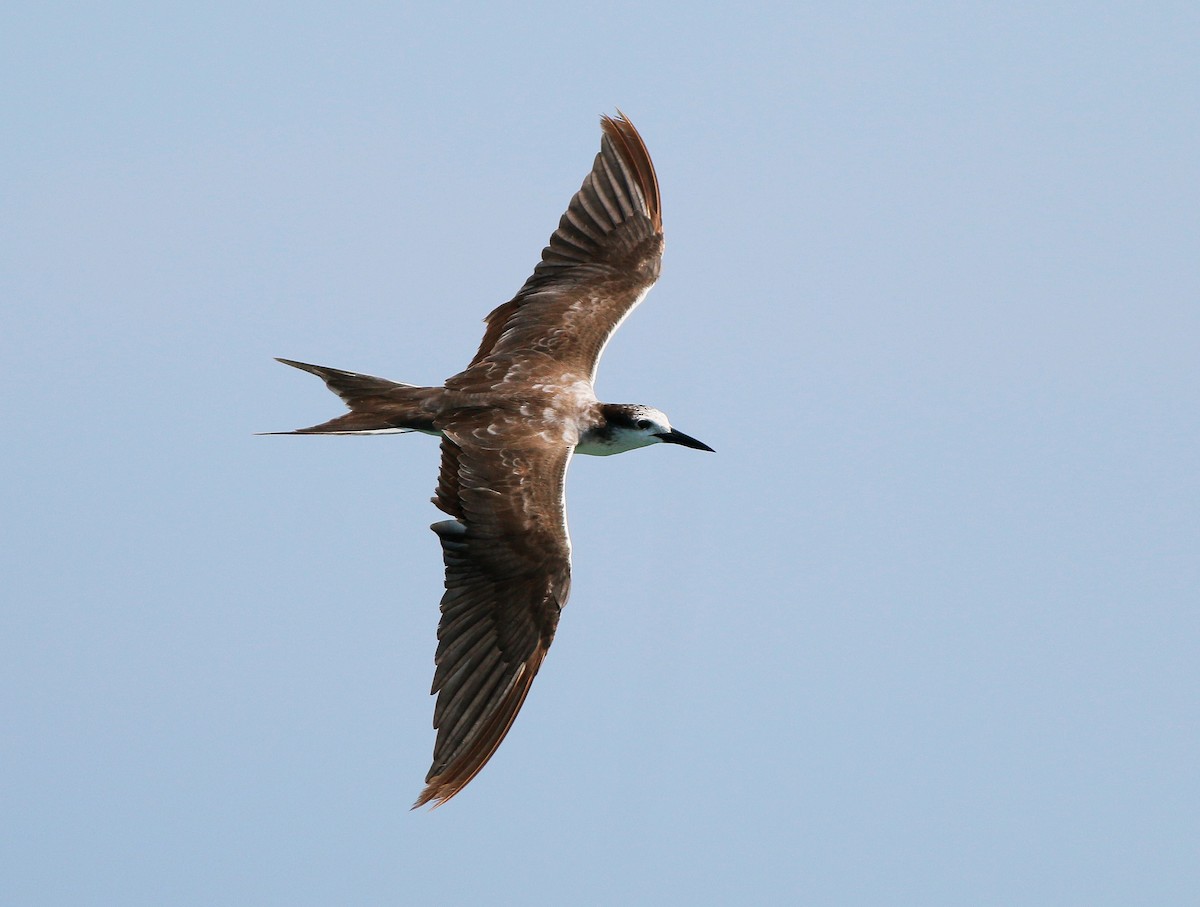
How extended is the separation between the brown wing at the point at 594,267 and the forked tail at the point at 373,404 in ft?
3.25

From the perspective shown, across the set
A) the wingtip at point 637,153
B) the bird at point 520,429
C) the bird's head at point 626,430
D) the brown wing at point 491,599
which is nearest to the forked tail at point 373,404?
the bird at point 520,429

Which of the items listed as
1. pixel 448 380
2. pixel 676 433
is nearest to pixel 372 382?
pixel 448 380

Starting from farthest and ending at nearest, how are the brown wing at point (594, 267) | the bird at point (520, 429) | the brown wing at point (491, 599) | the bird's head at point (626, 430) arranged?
the brown wing at point (594, 267) → the bird's head at point (626, 430) → the bird at point (520, 429) → the brown wing at point (491, 599)

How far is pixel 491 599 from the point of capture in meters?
12.7

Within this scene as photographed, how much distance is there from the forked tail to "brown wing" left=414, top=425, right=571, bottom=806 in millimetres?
787

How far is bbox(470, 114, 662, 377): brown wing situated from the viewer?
49.1 ft

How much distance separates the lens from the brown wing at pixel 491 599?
12312 millimetres

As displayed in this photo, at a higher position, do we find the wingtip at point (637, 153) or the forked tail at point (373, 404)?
the wingtip at point (637, 153)

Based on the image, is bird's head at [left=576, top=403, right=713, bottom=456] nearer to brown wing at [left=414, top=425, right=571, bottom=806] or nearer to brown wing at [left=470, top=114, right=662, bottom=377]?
brown wing at [left=470, top=114, right=662, bottom=377]

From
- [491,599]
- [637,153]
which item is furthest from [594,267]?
[491,599]

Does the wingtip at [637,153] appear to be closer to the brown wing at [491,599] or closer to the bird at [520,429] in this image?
the bird at [520,429]

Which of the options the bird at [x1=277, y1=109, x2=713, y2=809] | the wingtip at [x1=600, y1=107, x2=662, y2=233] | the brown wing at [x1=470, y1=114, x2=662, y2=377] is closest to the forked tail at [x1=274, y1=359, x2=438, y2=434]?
the bird at [x1=277, y1=109, x2=713, y2=809]

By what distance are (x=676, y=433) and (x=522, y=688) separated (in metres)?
3.40

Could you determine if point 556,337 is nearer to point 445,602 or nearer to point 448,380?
point 448,380
